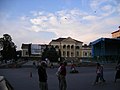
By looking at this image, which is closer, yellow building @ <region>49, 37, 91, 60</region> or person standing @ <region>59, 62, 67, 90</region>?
person standing @ <region>59, 62, 67, 90</region>

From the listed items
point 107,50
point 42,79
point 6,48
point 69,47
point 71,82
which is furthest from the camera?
point 69,47

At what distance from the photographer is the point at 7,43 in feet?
379

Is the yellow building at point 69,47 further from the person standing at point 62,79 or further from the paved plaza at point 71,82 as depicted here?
the person standing at point 62,79

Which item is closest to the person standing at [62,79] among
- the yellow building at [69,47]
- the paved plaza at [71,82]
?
the paved plaza at [71,82]

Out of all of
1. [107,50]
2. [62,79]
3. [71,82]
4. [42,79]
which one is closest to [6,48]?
[107,50]

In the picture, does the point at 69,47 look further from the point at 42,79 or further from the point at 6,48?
the point at 42,79

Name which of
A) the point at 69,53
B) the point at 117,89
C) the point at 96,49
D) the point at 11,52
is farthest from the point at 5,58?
the point at 117,89

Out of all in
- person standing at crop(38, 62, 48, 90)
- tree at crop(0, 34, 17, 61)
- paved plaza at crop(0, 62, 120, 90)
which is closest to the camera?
person standing at crop(38, 62, 48, 90)

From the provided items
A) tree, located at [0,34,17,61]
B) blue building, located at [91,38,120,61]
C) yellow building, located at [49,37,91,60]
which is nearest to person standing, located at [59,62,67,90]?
blue building, located at [91,38,120,61]

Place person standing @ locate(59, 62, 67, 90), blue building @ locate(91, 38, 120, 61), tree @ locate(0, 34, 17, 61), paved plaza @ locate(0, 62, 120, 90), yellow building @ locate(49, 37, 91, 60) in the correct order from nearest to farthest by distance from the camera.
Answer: person standing @ locate(59, 62, 67, 90)
paved plaza @ locate(0, 62, 120, 90)
blue building @ locate(91, 38, 120, 61)
tree @ locate(0, 34, 17, 61)
yellow building @ locate(49, 37, 91, 60)

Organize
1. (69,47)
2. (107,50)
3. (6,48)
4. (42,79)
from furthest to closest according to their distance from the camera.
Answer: (69,47) → (6,48) → (107,50) → (42,79)

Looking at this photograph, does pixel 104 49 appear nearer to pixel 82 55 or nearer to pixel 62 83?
pixel 82 55

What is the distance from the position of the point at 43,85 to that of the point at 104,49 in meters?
86.4

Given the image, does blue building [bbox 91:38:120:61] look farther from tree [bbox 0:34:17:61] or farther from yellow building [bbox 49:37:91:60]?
yellow building [bbox 49:37:91:60]
